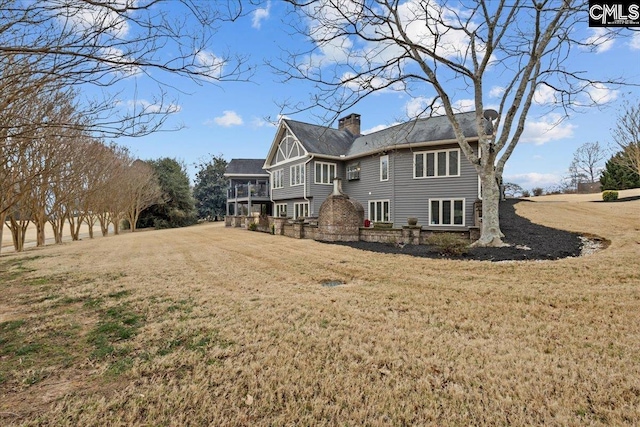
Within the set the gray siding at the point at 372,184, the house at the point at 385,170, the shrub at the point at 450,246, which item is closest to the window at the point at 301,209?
the house at the point at 385,170

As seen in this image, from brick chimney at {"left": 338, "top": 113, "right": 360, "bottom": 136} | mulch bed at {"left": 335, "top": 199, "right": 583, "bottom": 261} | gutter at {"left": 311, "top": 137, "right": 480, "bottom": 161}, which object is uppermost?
brick chimney at {"left": 338, "top": 113, "right": 360, "bottom": 136}

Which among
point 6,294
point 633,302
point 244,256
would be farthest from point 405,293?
point 6,294

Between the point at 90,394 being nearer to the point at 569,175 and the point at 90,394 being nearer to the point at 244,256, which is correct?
the point at 244,256

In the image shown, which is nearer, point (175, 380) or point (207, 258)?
point (175, 380)

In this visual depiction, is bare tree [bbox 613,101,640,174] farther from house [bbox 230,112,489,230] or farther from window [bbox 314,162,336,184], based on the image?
window [bbox 314,162,336,184]

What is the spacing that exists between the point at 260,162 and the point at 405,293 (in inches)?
1408

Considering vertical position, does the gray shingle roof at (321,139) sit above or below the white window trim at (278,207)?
above

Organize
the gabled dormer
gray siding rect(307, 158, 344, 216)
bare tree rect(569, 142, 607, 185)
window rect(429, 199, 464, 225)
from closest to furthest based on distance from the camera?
window rect(429, 199, 464, 225), gray siding rect(307, 158, 344, 216), the gabled dormer, bare tree rect(569, 142, 607, 185)

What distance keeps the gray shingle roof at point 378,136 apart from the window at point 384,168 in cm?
83

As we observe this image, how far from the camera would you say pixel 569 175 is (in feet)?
128

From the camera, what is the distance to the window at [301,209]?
20.8 metres

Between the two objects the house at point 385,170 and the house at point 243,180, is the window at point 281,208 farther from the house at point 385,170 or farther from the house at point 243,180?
the house at point 243,180

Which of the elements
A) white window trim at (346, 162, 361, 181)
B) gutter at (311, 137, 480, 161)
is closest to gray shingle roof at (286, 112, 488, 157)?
gutter at (311, 137, 480, 161)

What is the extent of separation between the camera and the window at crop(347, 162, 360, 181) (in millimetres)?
20000
